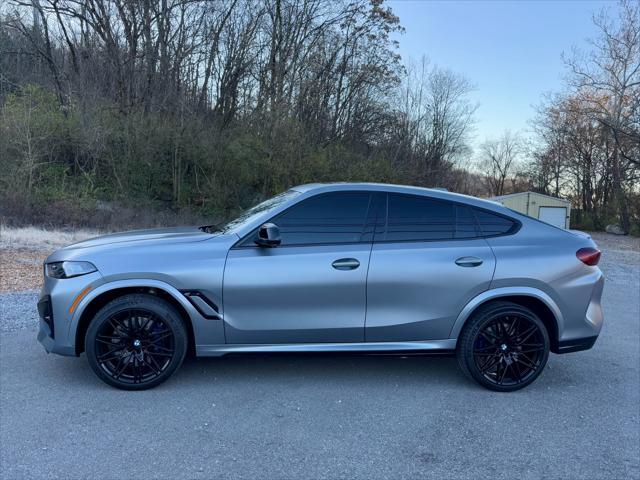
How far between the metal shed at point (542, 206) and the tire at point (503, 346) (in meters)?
31.4

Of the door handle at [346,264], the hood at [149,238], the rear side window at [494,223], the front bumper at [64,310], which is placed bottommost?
the front bumper at [64,310]

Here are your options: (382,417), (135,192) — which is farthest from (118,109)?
(382,417)

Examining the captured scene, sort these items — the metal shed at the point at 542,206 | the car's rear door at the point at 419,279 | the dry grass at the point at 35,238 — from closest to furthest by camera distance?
the car's rear door at the point at 419,279 → the dry grass at the point at 35,238 → the metal shed at the point at 542,206

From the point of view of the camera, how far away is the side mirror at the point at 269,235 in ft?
12.2

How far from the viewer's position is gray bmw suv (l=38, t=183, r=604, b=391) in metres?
3.76

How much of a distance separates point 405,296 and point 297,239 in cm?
100

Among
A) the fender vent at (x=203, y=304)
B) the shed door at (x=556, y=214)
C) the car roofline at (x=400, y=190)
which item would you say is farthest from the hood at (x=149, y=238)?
the shed door at (x=556, y=214)

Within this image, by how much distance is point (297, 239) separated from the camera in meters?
3.95

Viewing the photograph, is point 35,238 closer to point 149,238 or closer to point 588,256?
point 149,238

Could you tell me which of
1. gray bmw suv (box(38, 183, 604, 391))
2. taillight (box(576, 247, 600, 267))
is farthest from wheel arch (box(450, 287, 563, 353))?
taillight (box(576, 247, 600, 267))

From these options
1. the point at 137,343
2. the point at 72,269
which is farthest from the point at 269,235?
the point at 72,269

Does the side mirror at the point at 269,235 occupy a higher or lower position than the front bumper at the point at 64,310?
higher

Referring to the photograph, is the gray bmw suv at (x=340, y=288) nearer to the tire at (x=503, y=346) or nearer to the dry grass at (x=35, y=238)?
the tire at (x=503, y=346)

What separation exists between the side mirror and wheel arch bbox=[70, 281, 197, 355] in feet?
2.51
